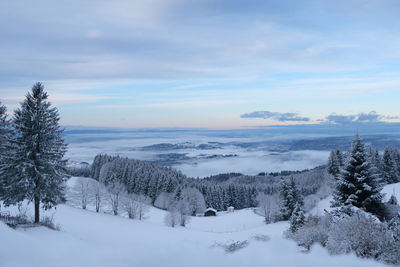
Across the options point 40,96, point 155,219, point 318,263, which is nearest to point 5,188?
point 40,96

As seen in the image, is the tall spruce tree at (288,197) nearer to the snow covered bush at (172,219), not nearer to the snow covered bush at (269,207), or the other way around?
the snow covered bush at (269,207)

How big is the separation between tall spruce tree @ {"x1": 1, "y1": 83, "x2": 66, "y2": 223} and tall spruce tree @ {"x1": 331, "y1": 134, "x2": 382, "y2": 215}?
22054 millimetres

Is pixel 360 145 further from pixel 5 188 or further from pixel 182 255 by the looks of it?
pixel 5 188

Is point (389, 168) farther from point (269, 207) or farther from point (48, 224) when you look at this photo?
point (48, 224)

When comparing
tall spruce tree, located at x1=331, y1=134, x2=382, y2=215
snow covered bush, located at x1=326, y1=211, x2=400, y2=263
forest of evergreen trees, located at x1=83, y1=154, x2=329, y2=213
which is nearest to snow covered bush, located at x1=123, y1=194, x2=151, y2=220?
forest of evergreen trees, located at x1=83, y1=154, x2=329, y2=213

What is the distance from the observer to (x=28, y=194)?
1903 centimetres

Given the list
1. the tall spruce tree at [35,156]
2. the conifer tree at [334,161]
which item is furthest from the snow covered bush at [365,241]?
the conifer tree at [334,161]

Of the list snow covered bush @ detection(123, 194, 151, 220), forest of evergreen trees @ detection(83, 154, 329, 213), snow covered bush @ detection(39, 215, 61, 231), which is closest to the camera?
snow covered bush @ detection(39, 215, 61, 231)

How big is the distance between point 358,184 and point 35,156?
24.8m

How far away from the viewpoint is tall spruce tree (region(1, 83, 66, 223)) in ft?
62.2

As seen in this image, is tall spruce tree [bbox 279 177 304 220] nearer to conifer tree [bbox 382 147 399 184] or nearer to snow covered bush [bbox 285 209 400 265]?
conifer tree [bbox 382 147 399 184]

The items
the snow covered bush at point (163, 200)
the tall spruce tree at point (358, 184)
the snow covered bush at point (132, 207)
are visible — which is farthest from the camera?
the snow covered bush at point (163, 200)

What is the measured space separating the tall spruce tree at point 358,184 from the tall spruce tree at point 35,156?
22.1 metres

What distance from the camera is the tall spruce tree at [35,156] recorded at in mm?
18953
